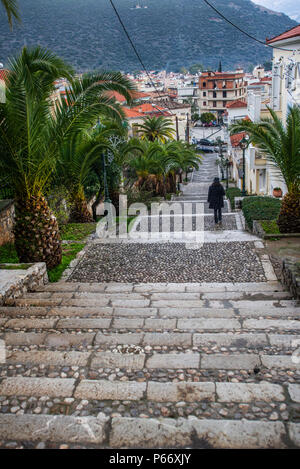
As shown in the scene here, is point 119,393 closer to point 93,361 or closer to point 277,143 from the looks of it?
point 93,361

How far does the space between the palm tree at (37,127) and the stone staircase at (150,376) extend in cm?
244

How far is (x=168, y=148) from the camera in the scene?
2845 centimetres

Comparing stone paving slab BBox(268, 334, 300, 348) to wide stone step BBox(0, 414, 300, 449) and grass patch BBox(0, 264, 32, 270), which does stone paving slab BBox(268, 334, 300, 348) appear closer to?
wide stone step BBox(0, 414, 300, 449)

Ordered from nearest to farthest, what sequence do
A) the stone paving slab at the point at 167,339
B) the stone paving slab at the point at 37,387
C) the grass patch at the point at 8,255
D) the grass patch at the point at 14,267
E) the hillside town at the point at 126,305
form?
1. the hillside town at the point at 126,305
2. the stone paving slab at the point at 37,387
3. the stone paving slab at the point at 167,339
4. the grass patch at the point at 14,267
5. the grass patch at the point at 8,255

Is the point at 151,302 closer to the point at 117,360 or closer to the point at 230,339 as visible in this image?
the point at 230,339

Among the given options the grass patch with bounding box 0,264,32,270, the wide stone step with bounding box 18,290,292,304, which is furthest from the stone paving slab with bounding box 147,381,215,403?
the grass patch with bounding box 0,264,32,270

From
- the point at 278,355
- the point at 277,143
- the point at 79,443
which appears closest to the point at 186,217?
the point at 277,143

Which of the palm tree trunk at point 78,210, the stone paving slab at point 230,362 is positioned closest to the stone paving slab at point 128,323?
the stone paving slab at point 230,362

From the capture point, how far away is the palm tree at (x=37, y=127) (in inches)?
271

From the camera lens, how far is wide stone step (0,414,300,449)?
276cm

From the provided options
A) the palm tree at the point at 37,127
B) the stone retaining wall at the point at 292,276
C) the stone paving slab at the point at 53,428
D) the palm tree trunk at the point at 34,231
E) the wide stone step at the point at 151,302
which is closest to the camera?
Answer: the stone paving slab at the point at 53,428

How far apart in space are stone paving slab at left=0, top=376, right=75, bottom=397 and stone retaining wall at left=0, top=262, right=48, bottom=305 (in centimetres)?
252

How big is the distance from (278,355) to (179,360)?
0.93 metres

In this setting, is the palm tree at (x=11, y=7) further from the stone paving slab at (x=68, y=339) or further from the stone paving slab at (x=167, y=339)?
the stone paving slab at (x=167, y=339)
